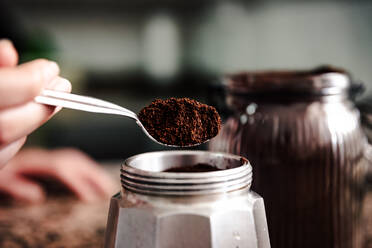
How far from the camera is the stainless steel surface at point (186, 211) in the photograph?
0.39 m

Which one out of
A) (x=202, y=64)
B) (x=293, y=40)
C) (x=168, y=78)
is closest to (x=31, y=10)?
(x=168, y=78)

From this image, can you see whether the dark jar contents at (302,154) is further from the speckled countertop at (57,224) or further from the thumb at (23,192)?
the thumb at (23,192)

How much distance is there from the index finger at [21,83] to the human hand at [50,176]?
1.87 feet

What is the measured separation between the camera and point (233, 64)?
91.9 inches

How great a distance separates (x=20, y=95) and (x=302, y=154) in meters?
0.38

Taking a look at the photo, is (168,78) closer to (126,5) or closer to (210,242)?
(126,5)

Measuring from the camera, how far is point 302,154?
1.88 feet

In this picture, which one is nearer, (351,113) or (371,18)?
(351,113)

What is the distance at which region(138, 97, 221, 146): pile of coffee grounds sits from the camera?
489 millimetres

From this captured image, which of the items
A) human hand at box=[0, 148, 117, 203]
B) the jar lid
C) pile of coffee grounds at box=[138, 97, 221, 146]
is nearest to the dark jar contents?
the jar lid

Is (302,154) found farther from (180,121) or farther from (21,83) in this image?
(21,83)

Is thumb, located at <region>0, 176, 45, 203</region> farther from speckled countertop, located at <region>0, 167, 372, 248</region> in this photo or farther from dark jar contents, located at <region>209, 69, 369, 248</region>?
dark jar contents, located at <region>209, 69, 369, 248</region>

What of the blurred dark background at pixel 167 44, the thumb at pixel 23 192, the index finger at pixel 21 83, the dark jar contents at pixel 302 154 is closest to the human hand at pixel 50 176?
the thumb at pixel 23 192

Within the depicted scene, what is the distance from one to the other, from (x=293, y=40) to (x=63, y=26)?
1.26 metres
